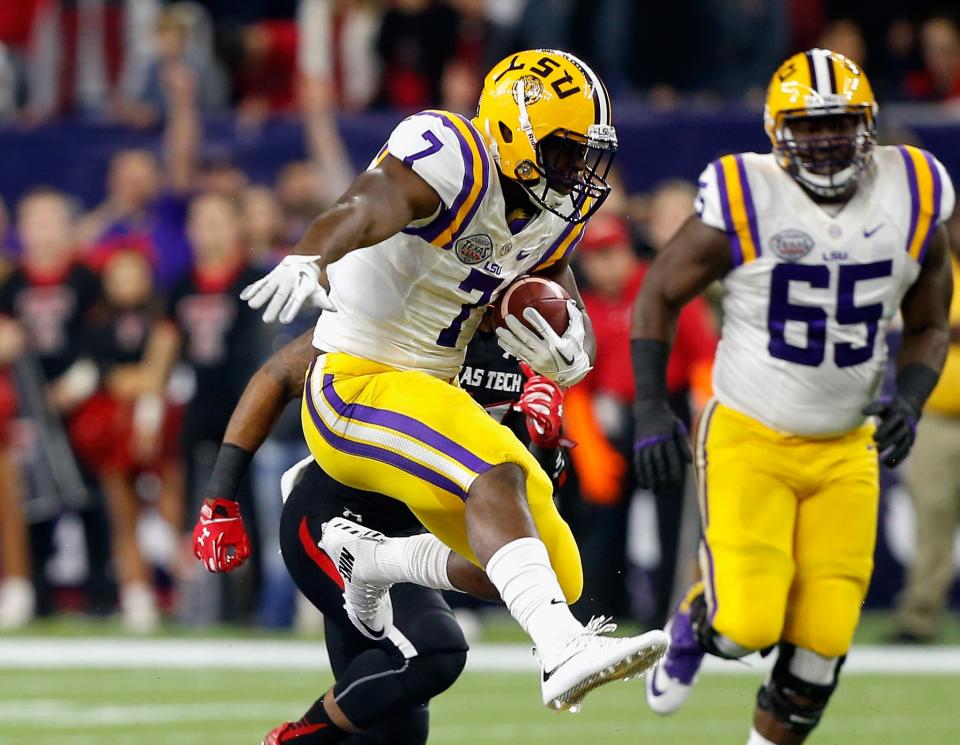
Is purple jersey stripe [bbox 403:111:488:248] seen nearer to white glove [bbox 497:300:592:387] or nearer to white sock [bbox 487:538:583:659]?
white glove [bbox 497:300:592:387]

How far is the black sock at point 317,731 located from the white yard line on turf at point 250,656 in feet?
8.97

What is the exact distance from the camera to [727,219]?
5.31 metres

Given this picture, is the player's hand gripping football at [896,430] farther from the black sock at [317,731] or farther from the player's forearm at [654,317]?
the black sock at [317,731]

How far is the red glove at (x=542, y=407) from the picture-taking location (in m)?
4.82

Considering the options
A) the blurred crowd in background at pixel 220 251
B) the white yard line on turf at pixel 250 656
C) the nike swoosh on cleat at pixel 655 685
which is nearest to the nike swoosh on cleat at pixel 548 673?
the nike swoosh on cleat at pixel 655 685

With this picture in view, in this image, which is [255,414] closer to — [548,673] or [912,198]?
[548,673]

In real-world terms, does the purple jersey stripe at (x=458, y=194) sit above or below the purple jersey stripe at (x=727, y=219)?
above

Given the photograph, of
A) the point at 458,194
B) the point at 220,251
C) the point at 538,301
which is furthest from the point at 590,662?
the point at 220,251

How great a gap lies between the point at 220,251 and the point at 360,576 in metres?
4.43

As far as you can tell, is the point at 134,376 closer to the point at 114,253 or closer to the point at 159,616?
the point at 114,253

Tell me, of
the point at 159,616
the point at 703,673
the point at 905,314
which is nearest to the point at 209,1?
the point at 159,616

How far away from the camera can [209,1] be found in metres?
12.0

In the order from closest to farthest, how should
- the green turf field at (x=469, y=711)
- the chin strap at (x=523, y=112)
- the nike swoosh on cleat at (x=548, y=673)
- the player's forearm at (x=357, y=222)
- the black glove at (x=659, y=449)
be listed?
the nike swoosh on cleat at (x=548, y=673)
the player's forearm at (x=357, y=222)
the chin strap at (x=523, y=112)
the black glove at (x=659, y=449)
the green turf field at (x=469, y=711)

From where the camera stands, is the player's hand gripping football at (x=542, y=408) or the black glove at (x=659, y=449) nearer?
the player's hand gripping football at (x=542, y=408)
